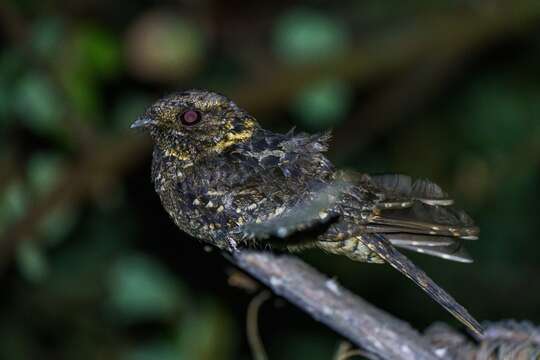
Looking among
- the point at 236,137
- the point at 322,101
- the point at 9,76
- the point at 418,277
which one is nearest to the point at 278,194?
the point at 236,137

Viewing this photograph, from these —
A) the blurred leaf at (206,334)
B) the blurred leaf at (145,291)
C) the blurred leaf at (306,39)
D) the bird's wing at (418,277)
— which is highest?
the blurred leaf at (306,39)

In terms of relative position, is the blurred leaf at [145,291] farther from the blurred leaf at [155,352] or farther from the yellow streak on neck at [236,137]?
the yellow streak on neck at [236,137]

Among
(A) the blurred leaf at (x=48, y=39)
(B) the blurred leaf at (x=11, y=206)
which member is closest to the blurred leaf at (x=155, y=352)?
(B) the blurred leaf at (x=11, y=206)

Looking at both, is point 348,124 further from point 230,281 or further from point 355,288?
point 230,281

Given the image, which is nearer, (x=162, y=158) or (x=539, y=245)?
(x=162, y=158)

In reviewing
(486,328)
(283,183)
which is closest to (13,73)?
(283,183)

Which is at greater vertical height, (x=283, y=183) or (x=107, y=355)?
(x=283, y=183)

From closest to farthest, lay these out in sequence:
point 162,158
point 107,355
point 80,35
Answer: point 162,158 < point 80,35 < point 107,355

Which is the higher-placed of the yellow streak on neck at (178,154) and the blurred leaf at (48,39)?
the blurred leaf at (48,39)
